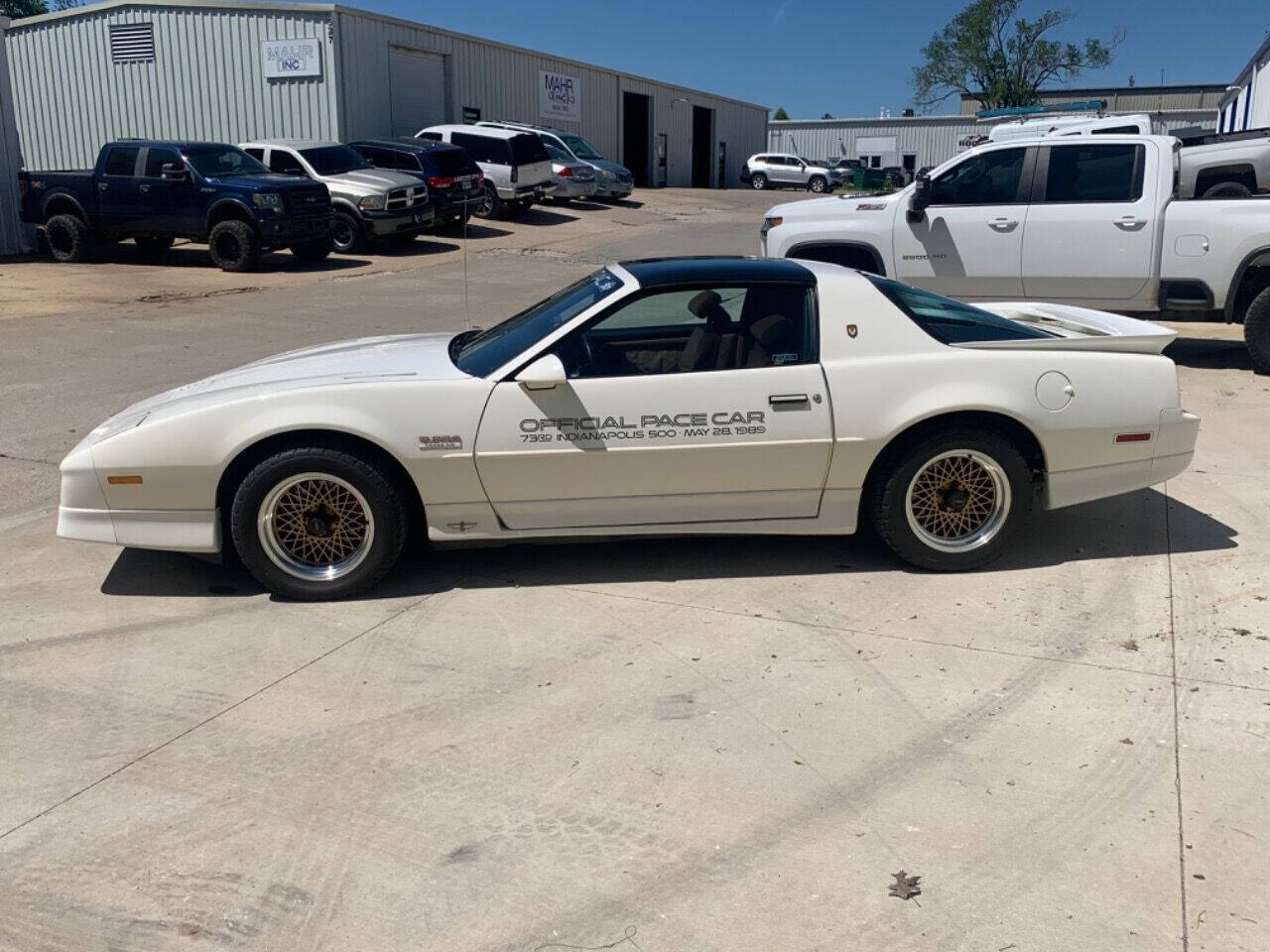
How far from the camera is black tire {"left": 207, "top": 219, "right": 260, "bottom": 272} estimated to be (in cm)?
1772

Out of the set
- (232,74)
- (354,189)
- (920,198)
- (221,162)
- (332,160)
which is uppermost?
(232,74)

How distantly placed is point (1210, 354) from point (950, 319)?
670 cm

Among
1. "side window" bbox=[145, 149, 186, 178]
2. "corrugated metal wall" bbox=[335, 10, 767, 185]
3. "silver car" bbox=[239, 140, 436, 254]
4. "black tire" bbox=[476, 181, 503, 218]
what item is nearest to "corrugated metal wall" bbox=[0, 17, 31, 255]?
"side window" bbox=[145, 149, 186, 178]

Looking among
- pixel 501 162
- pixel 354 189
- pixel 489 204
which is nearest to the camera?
pixel 354 189

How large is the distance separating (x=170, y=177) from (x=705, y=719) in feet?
54.8

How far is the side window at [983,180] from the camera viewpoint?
10109 mm

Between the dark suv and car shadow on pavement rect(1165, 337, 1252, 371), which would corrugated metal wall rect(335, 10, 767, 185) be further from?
car shadow on pavement rect(1165, 337, 1252, 371)

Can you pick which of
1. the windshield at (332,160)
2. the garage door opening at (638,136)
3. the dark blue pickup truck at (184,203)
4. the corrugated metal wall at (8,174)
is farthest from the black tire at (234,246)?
the garage door opening at (638,136)

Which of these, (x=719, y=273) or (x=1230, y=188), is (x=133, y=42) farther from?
(x=719, y=273)

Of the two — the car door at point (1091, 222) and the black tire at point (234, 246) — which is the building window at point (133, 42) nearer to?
the black tire at point (234, 246)

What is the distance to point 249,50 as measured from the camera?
2627cm

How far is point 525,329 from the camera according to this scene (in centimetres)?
524

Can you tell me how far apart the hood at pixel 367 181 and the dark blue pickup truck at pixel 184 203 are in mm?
1306

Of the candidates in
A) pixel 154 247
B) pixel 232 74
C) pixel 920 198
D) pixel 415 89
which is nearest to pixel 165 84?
pixel 232 74
